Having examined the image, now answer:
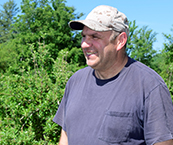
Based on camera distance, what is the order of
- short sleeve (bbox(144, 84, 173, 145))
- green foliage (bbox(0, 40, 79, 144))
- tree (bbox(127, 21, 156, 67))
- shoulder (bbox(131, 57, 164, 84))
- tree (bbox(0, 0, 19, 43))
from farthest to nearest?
tree (bbox(0, 0, 19, 43)) → tree (bbox(127, 21, 156, 67)) → green foliage (bbox(0, 40, 79, 144)) → shoulder (bbox(131, 57, 164, 84)) → short sleeve (bbox(144, 84, 173, 145))

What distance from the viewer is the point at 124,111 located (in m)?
1.48

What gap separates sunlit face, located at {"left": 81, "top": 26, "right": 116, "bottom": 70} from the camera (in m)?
1.64

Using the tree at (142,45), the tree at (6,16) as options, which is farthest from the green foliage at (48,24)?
the tree at (6,16)

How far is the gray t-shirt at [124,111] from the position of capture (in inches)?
55.2

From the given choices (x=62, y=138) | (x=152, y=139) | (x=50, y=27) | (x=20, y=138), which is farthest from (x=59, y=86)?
(x=50, y=27)

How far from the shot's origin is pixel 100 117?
1.58 metres

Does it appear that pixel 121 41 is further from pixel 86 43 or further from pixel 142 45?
pixel 142 45

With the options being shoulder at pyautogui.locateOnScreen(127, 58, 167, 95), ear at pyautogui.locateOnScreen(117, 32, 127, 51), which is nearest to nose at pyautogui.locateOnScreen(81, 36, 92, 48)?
ear at pyautogui.locateOnScreen(117, 32, 127, 51)

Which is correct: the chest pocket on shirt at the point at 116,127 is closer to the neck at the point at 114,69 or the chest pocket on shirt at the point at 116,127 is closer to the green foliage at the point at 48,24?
the neck at the point at 114,69

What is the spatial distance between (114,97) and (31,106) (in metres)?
2.82

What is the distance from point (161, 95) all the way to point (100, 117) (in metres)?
0.43

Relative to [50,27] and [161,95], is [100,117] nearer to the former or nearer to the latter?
[161,95]

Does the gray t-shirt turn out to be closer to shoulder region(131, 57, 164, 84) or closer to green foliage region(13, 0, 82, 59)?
shoulder region(131, 57, 164, 84)

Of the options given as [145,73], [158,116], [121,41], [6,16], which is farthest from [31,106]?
[6,16]
